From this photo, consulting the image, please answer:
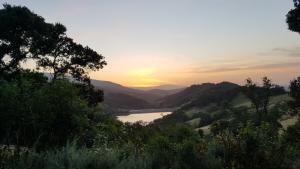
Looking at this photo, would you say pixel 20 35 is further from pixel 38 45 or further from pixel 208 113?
pixel 208 113

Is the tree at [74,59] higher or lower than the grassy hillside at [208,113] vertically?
higher

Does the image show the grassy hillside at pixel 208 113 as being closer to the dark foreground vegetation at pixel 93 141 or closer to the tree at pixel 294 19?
the tree at pixel 294 19

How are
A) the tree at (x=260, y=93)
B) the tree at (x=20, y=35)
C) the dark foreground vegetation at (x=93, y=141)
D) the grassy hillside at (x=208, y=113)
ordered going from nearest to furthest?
the dark foreground vegetation at (x=93, y=141), the tree at (x=20, y=35), the tree at (x=260, y=93), the grassy hillside at (x=208, y=113)

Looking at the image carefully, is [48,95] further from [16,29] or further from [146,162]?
[16,29]

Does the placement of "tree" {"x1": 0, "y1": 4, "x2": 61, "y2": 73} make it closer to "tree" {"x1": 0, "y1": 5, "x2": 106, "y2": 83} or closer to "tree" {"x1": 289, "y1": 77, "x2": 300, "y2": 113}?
"tree" {"x1": 0, "y1": 5, "x2": 106, "y2": 83}

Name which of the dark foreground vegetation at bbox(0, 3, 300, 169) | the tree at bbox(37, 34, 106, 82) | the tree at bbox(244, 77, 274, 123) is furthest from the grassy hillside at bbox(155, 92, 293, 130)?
the dark foreground vegetation at bbox(0, 3, 300, 169)

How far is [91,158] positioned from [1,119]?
6.10 metres

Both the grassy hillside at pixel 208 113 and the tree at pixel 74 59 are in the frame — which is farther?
the grassy hillside at pixel 208 113

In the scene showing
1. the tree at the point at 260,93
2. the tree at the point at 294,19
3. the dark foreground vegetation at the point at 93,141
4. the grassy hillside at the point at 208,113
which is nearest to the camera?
the dark foreground vegetation at the point at 93,141

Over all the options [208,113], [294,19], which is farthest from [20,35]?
[208,113]

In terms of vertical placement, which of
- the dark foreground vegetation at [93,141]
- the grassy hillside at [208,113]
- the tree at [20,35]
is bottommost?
the grassy hillside at [208,113]

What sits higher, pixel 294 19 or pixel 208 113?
pixel 294 19

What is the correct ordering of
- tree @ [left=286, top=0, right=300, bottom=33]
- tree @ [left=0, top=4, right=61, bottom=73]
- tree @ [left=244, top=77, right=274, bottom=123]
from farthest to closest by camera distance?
1. tree @ [left=244, top=77, right=274, bottom=123]
2. tree @ [left=0, top=4, right=61, bottom=73]
3. tree @ [left=286, top=0, right=300, bottom=33]

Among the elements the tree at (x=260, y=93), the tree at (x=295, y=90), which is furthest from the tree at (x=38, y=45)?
the tree at (x=260, y=93)
